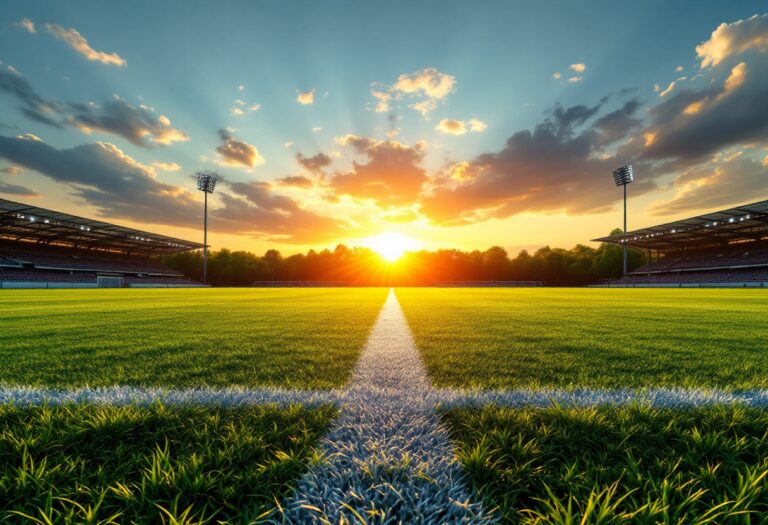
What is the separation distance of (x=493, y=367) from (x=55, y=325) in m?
6.04

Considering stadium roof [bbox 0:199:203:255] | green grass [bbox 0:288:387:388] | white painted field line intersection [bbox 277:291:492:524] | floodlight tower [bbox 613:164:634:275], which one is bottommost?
green grass [bbox 0:288:387:388]

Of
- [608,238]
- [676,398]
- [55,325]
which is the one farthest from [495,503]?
[608,238]

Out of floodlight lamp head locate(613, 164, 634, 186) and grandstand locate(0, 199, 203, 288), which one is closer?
grandstand locate(0, 199, 203, 288)

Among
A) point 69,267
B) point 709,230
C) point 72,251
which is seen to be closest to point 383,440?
→ point 69,267

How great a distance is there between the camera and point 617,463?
104 centimetres

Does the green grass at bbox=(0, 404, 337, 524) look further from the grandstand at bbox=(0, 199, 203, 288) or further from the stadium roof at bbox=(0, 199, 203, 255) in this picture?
the grandstand at bbox=(0, 199, 203, 288)

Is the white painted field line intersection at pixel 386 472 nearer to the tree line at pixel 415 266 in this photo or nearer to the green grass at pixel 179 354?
the green grass at pixel 179 354

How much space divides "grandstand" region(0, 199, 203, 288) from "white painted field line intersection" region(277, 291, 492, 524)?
3467 cm

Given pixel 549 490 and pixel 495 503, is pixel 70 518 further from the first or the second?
pixel 549 490

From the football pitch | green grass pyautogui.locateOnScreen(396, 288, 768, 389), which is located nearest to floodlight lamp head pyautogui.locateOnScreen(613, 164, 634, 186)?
green grass pyautogui.locateOnScreen(396, 288, 768, 389)

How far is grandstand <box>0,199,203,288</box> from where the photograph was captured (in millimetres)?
27562

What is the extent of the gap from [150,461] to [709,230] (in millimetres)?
50983

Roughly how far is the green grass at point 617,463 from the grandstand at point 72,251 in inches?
1386

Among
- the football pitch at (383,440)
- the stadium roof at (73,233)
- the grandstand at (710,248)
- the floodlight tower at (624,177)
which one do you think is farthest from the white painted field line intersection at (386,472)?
the floodlight tower at (624,177)
